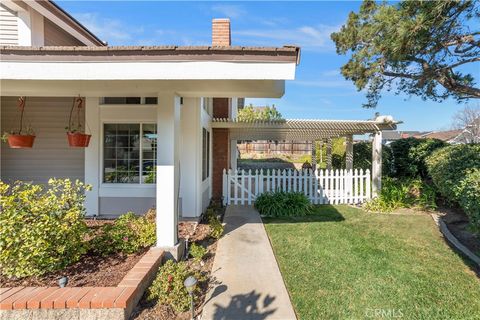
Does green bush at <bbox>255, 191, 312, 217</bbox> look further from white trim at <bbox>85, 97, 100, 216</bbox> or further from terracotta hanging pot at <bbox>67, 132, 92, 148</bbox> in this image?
terracotta hanging pot at <bbox>67, 132, 92, 148</bbox>

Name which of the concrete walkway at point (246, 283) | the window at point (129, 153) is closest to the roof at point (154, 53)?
the concrete walkway at point (246, 283)

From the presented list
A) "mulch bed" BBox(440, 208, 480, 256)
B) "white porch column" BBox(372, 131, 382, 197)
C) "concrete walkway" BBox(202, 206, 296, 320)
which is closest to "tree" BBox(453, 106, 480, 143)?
"white porch column" BBox(372, 131, 382, 197)

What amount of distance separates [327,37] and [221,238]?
6942mm

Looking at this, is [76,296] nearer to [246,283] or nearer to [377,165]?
[246,283]

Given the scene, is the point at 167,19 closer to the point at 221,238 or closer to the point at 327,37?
the point at 327,37

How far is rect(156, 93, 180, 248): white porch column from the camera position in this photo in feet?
14.0

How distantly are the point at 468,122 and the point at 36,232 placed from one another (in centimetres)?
3982

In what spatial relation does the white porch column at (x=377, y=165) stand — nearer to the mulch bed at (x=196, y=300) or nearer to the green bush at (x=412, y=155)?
the green bush at (x=412, y=155)

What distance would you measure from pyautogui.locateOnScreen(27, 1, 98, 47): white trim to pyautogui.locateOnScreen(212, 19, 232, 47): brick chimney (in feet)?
12.6

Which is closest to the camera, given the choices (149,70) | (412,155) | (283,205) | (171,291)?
(171,291)

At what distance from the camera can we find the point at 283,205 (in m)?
8.12

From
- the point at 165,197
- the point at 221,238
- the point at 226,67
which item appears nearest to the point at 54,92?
the point at 165,197

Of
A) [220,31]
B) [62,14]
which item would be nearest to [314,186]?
[220,31]

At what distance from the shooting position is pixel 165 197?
14.2ft
